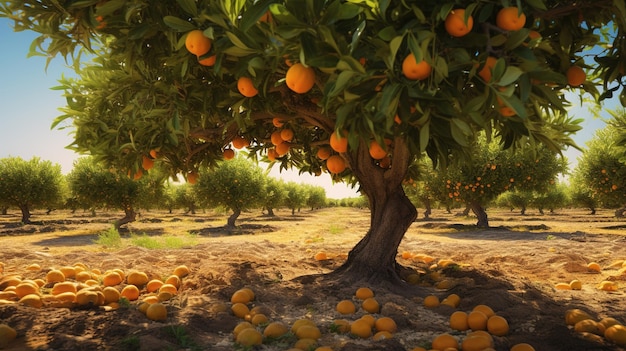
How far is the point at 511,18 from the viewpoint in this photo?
7.73ft

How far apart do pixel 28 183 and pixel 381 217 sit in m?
31.7

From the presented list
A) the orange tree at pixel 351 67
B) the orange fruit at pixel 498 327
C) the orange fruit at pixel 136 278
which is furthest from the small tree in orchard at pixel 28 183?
the orange fruit at pixel 498 327

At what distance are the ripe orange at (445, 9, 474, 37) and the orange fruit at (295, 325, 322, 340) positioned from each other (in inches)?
107

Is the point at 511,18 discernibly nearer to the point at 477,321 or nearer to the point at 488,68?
the point at 488,68

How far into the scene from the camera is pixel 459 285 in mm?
5188

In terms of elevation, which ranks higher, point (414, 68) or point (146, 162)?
point (414, 68)

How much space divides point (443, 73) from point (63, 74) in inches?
229

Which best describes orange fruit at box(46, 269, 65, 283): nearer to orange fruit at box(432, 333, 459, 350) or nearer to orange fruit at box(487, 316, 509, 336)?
orange fruit at box(432, 333, 459, 350)

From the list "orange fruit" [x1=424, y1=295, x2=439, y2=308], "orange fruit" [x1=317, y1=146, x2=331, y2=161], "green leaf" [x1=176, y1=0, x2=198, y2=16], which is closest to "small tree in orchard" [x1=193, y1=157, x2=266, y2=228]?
"orange fruit" [x1=317, y1=146, x2=331, y2=161]

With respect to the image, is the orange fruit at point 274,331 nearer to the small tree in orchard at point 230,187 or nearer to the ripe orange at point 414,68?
the ripe orange at point 414,68

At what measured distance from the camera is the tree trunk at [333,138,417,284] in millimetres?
5562

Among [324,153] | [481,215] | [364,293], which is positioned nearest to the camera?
[364,293]

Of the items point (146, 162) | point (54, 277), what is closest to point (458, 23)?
point (146, 162)

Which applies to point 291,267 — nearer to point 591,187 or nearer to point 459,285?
point 459,285
